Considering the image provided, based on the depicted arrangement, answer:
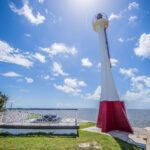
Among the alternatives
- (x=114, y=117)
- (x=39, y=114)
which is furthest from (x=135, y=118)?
(x=39, y=114)

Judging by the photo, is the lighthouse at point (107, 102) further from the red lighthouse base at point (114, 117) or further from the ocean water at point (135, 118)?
the ocean water at point (135, 118)

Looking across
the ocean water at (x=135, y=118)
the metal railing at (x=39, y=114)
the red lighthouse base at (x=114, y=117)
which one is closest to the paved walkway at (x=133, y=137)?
the red lighthouse base at (x=114, y=117)

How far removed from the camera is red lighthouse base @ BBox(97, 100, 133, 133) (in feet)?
26.0

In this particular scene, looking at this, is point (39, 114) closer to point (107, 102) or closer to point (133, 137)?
point (107, 102)

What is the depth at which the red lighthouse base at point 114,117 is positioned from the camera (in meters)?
7.91

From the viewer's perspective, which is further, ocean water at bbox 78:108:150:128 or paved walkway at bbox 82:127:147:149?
ocean water at bbox 78:108:150:128

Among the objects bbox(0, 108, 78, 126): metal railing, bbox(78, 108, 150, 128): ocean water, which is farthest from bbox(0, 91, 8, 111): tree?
bbox(78, 108, 150, 128): ocean water

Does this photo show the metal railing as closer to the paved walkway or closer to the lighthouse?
the lighthouse

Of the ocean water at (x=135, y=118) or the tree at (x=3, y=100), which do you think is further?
the ocean water at (x=135, y=118)

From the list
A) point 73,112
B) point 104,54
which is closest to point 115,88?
point 104,54

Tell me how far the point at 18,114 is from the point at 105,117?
6.63 m

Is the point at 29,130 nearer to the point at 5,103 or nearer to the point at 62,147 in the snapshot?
the point at 62,147

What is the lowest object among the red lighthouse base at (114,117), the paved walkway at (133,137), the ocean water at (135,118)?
the ocean water at (135,118)

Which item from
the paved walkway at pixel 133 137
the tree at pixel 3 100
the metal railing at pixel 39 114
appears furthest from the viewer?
the tree at pixel 3 100
